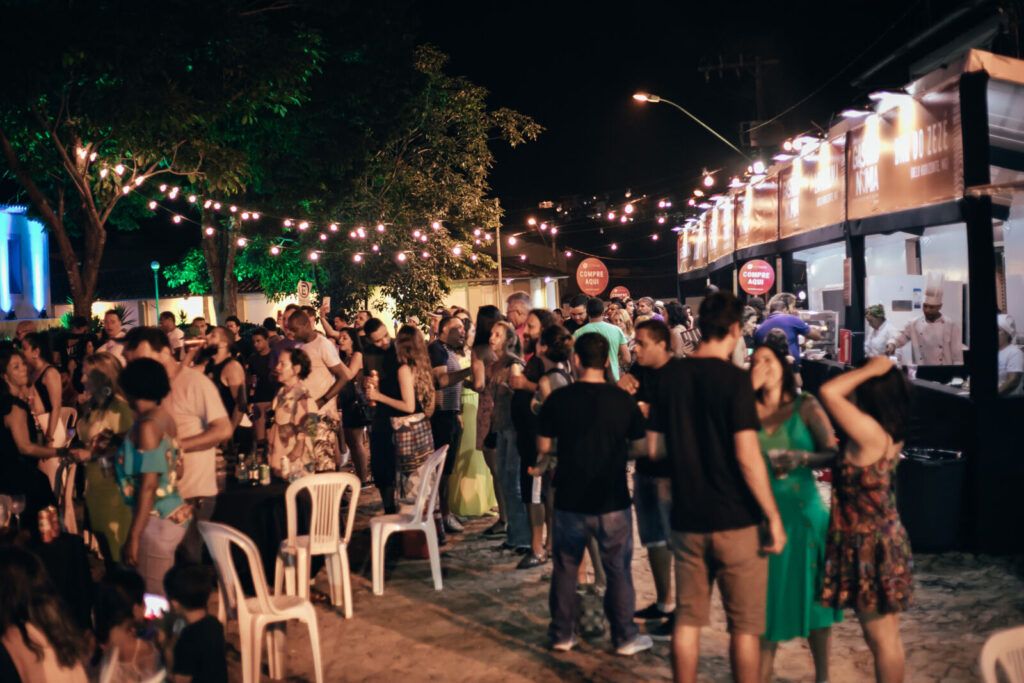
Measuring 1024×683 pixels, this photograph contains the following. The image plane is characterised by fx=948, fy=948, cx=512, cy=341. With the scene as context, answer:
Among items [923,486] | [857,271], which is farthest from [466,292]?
[923,486]

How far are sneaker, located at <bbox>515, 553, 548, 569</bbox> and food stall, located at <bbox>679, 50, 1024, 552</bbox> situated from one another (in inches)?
113

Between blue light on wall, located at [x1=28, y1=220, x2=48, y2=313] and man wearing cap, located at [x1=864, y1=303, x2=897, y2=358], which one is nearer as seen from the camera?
man wearing cap, located at [x1=864, y1=303, x2=897, y2=358]

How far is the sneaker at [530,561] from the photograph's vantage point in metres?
7.35

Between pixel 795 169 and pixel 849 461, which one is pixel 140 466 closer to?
pixel 849 461

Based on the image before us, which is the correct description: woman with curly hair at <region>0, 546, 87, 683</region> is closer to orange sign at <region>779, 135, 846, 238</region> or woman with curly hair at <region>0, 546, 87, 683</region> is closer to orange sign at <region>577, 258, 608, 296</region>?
orange sign at <region>779, 135, 846, 238</region>

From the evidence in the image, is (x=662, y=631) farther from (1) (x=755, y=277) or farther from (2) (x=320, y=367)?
(1) (x=755, y=277)

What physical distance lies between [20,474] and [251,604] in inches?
90.0

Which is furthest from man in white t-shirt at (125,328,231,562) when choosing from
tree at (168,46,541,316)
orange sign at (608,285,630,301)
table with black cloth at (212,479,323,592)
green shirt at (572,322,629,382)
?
tree at (168,46,541,316)

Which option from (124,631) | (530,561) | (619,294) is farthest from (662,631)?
(619,294)

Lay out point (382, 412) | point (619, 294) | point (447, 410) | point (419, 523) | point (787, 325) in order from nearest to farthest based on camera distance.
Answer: point (419, 523) < point (382, 412) < point (447, 410) < point (787, 325) < point (619, 294)

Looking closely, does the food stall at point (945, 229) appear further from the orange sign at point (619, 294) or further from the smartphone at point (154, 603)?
the orange sign at point (619, 294)

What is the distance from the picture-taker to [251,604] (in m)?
5.12

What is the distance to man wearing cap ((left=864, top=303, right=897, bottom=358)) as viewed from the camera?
1076 cm

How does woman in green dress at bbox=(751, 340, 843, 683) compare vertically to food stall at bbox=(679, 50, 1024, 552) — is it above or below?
below
